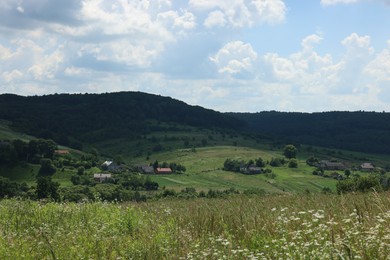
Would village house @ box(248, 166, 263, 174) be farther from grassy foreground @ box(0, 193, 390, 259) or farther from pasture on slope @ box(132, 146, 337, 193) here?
grassy foreground @ box(0, 193, 390, 259)

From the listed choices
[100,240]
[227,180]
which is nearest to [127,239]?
[100,240]

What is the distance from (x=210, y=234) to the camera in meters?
9.90

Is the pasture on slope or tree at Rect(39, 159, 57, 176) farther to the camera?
tree at Rect(39, 159, 57, 176)

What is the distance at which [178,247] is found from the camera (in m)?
8.64

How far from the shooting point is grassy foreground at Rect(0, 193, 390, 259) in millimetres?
6562

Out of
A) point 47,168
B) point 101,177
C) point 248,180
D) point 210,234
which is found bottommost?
point 248,180

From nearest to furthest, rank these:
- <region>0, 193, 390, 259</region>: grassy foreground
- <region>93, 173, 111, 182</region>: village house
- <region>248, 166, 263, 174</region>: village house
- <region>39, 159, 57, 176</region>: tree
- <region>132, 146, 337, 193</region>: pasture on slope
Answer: <region>0, 193, 390, 259</region>: grassy foreground → <region>93, 173, 111, 182</region>: village house → <region>132, 146, 337, 193</region>: pasture on slope → <region>39, 159, 57, 176</region>: tree → <region>248, 166, 263, 174</region>: village house

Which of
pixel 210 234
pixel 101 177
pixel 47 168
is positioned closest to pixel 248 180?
pixel 101 177

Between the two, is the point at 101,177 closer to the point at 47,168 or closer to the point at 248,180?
the point at 47,168

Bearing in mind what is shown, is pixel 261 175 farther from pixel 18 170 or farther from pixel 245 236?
pixel 245 236

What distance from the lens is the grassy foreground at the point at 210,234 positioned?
6562 millimetres

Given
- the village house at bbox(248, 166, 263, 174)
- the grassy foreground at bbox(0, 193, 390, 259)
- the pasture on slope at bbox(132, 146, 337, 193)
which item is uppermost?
the grassy foreground at bbox(0, 193, 390, 259)

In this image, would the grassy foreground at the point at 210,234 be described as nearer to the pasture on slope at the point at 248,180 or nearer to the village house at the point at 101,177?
the pasture on slope at the point at 248,180

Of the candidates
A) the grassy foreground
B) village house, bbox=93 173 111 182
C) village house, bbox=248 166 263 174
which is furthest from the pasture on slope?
the grassy foreground
